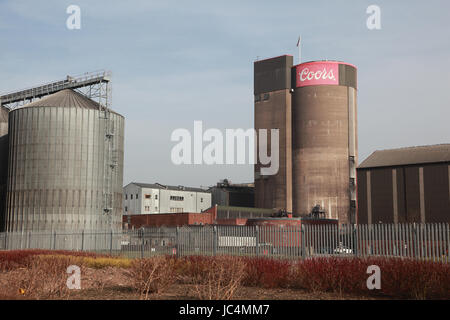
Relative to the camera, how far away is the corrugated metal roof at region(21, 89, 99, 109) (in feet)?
198

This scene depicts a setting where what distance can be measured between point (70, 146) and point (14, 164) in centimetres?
751

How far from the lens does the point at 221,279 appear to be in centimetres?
1473

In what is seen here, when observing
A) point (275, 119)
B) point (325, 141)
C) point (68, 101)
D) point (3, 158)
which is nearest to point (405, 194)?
point (325, 141)

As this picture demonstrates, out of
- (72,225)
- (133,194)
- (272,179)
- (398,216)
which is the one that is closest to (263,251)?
(72,225)

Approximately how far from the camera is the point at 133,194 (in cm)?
11212

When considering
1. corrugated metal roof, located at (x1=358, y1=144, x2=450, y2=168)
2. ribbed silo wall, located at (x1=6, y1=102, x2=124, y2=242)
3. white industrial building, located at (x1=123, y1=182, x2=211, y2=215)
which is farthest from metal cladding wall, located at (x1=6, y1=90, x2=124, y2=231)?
white industrial building, located at (x1=123, y1=182, x2=211, y2=215)

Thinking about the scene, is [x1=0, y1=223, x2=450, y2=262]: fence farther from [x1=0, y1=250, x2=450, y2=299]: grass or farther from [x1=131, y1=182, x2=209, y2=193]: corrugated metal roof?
[x1=131, y1=182, x2=209, y2=193]: corrugated metal roof

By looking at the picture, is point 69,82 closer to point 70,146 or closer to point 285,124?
point 70,146

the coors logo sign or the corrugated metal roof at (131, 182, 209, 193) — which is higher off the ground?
the coors logo sign

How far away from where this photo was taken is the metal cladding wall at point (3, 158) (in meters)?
62.0

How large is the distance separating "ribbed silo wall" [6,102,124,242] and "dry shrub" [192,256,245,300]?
132ft

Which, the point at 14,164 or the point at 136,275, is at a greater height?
the point at 14,164

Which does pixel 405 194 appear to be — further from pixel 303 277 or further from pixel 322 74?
pixel 303 277
